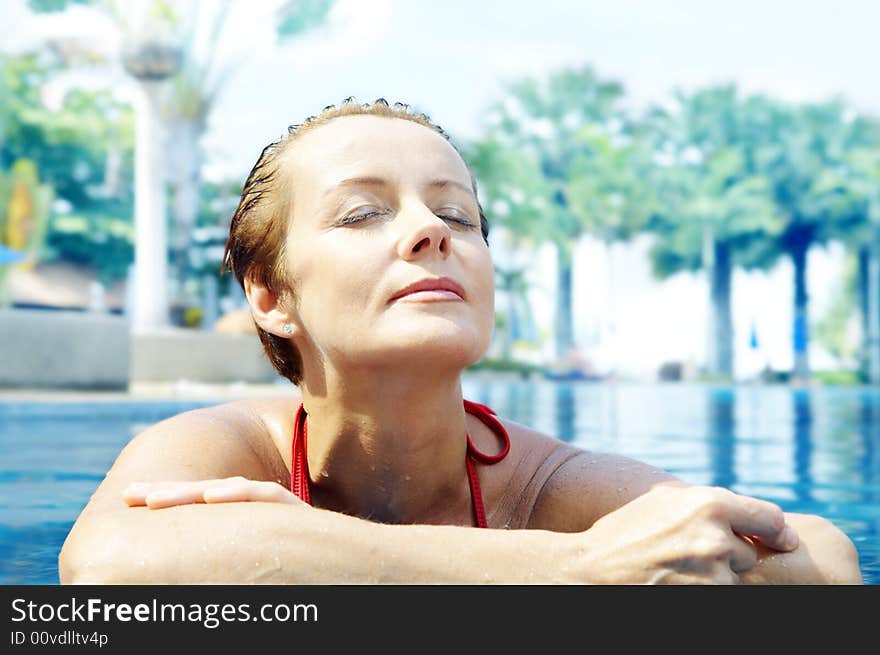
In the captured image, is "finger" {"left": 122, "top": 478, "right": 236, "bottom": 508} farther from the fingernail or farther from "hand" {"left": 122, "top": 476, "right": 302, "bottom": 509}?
the fingernail

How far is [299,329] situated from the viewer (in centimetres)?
219

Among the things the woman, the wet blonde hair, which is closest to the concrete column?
the wet blonde hair

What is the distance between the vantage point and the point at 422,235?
1.91m

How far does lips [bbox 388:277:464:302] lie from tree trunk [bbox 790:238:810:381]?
40061 millimetres

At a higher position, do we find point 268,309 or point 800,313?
point 268,309

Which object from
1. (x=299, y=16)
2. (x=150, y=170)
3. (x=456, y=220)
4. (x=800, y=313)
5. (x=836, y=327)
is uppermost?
(x=299, y=16)

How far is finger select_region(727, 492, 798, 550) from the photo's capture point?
1.68 metres

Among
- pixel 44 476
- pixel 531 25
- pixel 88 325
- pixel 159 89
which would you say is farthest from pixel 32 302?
pixel 531 25

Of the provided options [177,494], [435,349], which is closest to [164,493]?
[177,494]

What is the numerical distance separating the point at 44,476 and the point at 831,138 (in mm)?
45831

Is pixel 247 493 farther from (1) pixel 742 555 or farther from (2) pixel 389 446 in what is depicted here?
(1) pixel 742 555

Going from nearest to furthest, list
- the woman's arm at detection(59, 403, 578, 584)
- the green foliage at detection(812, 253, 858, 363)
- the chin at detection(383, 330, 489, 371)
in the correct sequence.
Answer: the woman's arm at detection(59, 403, 578, 584)
the chin at detection(383, 330, 489, 371)
the green foliage at detection(812, 253, 858, 363)

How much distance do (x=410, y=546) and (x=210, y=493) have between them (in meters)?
0.34
